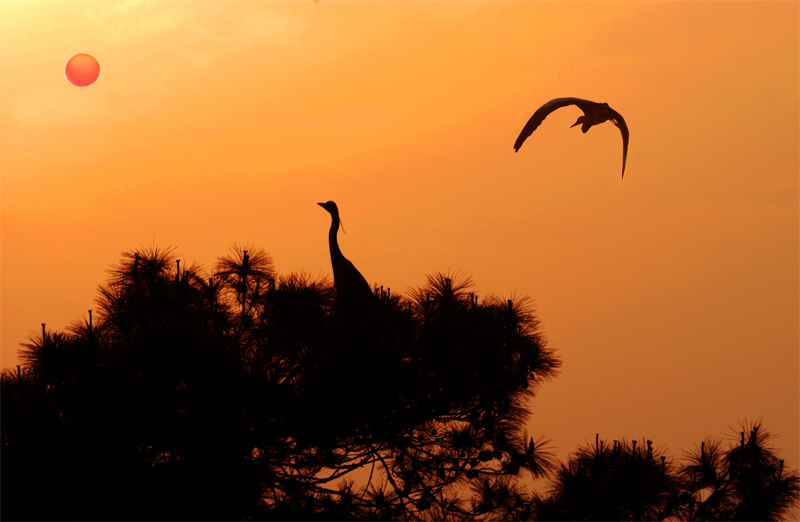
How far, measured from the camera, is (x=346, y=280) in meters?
7.47

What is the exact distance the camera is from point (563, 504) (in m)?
6.09

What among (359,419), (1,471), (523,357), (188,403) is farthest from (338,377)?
(1,471)

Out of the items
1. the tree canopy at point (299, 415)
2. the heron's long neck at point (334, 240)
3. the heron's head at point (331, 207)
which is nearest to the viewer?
the tree canopy at point (299, 415)

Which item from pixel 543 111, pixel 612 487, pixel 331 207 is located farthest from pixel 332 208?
pixel 612 487

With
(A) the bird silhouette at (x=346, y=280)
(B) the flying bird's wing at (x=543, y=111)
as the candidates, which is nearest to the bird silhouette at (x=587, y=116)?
(B) the flying bird's wing at (x=543, y=111)

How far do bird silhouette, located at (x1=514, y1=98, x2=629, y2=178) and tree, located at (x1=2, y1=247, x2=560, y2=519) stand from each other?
77.6 inches

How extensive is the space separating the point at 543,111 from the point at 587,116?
1.98ft

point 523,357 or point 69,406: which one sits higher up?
point 523,357

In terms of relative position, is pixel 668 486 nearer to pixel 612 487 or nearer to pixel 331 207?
Answer: pixel 612 487

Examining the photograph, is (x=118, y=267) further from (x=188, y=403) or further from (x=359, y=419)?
(x=359, y=419)

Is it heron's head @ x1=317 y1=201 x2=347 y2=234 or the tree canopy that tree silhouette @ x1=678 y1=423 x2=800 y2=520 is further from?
heron's head @ x1=317 y1=201 x2=347 y2=234

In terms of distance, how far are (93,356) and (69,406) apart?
0.48 meters

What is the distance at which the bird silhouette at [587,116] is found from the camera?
7.76m

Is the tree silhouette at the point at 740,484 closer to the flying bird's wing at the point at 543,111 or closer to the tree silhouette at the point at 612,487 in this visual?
the tree silhouette at the point at 612,487
